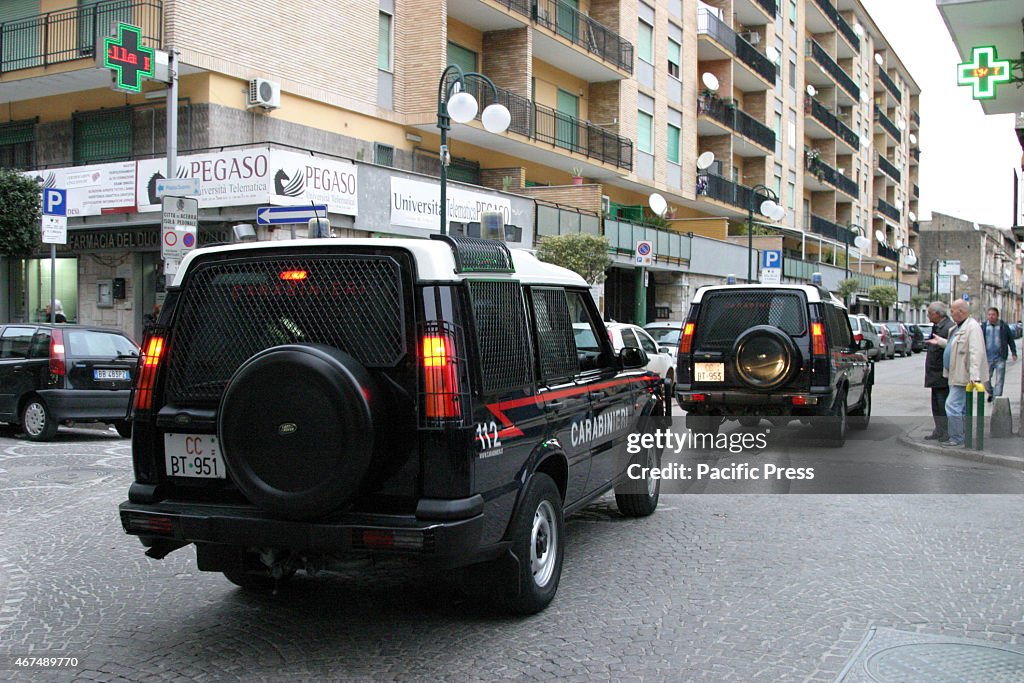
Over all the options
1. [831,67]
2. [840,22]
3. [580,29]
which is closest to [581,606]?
[580,29]

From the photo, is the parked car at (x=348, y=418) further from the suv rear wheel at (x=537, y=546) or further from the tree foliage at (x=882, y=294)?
the tree foliage at (x=882, y=294)

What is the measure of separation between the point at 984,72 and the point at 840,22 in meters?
53.4

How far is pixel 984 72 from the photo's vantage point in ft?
43.8

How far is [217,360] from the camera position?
4.79m

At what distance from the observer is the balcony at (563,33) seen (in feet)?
88.6

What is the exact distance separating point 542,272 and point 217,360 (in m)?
2.10

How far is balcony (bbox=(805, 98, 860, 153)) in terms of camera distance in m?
56.5

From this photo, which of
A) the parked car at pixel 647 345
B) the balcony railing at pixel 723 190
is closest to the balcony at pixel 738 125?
the balcony railing at pixel 723 190

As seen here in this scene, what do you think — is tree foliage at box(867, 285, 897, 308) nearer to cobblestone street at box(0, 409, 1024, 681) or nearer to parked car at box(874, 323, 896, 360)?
parked car at box(874, 323, 896, 360)

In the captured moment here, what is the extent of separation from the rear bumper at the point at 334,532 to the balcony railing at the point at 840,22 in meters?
59.3

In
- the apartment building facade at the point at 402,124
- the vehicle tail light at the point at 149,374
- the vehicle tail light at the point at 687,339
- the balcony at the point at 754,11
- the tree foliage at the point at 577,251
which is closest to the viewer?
the vehicle tail light at the point at 149,374

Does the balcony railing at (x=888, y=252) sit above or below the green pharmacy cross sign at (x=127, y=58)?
above

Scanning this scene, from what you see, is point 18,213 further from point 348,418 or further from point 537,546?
point 348,418

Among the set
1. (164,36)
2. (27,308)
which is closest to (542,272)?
(164,36)
